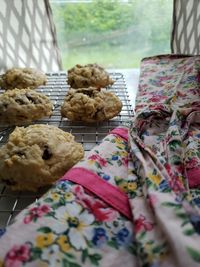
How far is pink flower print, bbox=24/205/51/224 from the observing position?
0.48 meters

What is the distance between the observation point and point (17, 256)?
17.1 inches

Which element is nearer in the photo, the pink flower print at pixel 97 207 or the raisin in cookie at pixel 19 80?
the pink flower print at pixel 97 207

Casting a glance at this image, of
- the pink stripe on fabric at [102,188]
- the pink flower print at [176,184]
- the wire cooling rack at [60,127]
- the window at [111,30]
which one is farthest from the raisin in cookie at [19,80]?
the window at [111,30]

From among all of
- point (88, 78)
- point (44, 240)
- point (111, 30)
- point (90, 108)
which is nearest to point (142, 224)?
point (44, 240)

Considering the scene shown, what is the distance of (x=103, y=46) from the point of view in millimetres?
2445

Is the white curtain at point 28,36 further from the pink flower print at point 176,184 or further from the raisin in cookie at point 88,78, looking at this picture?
the pink flower print at point 176,184

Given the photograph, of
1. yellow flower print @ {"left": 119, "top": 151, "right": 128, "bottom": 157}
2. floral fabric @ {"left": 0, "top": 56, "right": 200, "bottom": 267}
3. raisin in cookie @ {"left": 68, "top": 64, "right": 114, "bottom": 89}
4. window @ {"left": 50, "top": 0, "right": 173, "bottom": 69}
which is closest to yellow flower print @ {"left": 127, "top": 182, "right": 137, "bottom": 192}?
floral fabric @ {"left": 0, "top": 56, "right": 200, "bottom": 267}

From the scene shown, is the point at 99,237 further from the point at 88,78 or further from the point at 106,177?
the point at 88,78

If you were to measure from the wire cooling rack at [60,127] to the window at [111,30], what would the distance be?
1.01 m

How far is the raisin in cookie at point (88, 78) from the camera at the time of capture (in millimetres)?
1130

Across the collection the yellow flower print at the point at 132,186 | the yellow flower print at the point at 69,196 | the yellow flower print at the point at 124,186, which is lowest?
the yellow flower print at the point at 124,186

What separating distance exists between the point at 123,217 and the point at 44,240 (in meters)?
0.13

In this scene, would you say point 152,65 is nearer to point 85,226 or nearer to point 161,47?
point 85,226

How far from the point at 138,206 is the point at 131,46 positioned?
81.3 inches
